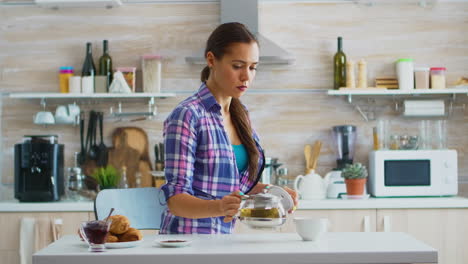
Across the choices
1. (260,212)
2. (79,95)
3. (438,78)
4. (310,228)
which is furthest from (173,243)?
(438,78)

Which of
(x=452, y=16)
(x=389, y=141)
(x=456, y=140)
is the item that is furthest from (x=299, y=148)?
(x=452, y=16)

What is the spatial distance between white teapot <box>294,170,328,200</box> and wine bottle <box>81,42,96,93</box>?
55.3 inches

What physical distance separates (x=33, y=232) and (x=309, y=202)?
1.56m

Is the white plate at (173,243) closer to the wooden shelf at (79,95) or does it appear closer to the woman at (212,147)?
the woman at (212,147)

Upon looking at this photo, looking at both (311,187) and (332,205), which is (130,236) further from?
(311,187)

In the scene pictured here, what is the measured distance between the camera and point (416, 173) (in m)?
4.19

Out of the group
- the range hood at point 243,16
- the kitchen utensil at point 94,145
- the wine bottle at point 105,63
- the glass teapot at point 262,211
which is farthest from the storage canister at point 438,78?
the glass teapot at point 262,211

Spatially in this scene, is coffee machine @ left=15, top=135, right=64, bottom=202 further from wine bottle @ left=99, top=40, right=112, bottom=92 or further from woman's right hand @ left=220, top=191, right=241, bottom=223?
woman's right hand @ left=220, top=191, right=241, bottom=223

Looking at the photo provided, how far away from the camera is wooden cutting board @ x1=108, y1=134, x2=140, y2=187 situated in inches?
175

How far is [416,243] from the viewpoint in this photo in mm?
1977

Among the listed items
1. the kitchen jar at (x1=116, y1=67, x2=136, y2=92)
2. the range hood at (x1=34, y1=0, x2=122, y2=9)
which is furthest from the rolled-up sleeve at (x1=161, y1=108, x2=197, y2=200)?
the range hood at (x1=34, y1=0, x2=122, y2=9)

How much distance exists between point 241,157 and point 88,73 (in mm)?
2278

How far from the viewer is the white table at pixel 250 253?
1774mm

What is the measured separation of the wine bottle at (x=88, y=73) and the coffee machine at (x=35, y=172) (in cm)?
46
